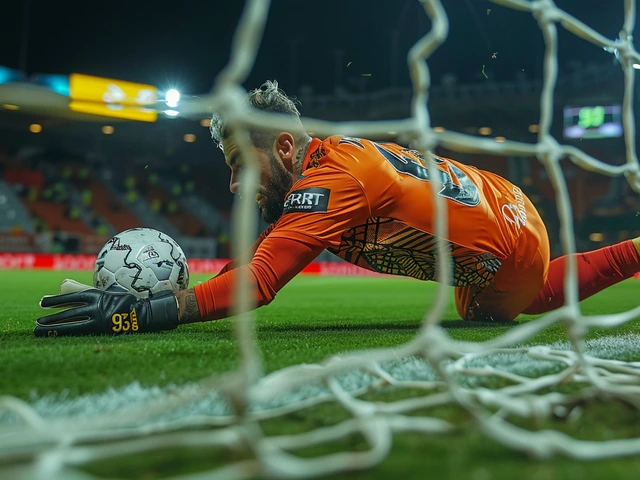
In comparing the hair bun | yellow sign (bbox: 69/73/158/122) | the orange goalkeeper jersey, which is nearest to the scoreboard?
yellow sign (bbox: 69/73/158/122)

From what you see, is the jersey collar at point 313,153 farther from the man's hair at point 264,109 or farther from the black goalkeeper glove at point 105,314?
the black goalkeeper glove at point 105,314

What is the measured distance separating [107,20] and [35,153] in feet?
13.0

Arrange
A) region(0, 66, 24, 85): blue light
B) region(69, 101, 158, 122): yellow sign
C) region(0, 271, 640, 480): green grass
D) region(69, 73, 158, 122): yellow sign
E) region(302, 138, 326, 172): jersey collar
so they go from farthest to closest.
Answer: region(69, 101, 158, 122): yellow sign → region(69, 73, 158, 122): yellow sign → region(0, 66, 24, 85): blue light → region(302, 138, 326, 172): jersey collar → region(0, 271, 640, 480): green grass

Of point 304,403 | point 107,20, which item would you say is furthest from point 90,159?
point 304,403

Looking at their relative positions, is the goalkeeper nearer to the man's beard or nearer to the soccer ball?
the man's beard

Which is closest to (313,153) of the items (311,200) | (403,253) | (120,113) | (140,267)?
(311,200)

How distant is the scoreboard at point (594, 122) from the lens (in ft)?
44.6

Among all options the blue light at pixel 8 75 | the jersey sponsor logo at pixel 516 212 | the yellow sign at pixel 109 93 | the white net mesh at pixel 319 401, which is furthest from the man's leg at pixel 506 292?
the blue light at pixel 8 75

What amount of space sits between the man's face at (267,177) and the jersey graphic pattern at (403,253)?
27cm

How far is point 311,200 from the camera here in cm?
167

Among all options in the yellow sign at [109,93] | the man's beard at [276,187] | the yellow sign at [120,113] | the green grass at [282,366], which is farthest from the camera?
the yellow sign at [120,113]

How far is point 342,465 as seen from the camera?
22.2 inches

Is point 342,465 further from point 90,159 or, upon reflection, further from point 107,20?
point 90,159

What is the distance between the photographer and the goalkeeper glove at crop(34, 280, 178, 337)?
5.42ft
